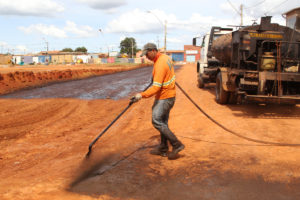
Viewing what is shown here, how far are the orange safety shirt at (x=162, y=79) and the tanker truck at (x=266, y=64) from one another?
12.9ft

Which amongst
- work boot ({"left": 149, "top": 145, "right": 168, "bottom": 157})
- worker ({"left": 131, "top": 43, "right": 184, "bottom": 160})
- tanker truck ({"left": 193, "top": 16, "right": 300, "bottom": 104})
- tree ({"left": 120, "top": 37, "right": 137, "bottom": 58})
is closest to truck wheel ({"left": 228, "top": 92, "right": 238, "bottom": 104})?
tanker truck ({"left": 193, "top": 16, "right": 300, "bottom": 104})

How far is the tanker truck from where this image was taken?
7691 mm

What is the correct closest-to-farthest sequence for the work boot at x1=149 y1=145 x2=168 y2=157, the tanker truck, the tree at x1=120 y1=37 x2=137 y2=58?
the work boot at x1=149 y1=145 x2=168 y2=157
the tanker truck
the tree at x1=120 y1=37 x2=137 y2=58

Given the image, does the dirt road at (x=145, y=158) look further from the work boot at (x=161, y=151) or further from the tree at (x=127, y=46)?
the tree at (x=127, y=46)

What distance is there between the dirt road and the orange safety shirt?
3.88 ft

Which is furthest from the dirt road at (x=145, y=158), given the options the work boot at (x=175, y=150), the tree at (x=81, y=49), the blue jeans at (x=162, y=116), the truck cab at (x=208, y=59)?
the tree at (x=81, y=49)

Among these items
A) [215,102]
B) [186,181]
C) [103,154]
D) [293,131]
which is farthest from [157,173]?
[215,102]

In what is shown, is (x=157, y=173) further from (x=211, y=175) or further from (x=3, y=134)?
(x=3, y=134)

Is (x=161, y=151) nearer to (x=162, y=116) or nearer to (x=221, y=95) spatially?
(x=162, y=116)

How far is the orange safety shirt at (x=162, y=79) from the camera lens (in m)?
4.39

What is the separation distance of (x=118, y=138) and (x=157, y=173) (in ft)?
7.33

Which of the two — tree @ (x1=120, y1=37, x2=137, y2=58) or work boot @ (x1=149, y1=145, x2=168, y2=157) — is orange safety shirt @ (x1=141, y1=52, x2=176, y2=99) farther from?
tree @ (x1=120, y1=37, x2=137, y2=58)

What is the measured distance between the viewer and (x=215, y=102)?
34.4ft

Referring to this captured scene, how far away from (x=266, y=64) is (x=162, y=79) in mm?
4973
